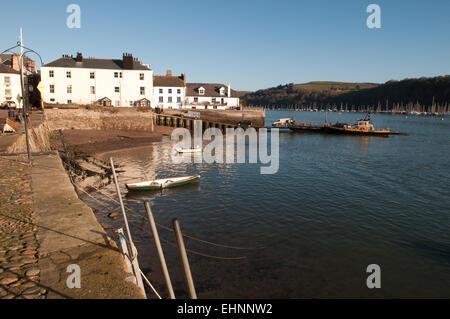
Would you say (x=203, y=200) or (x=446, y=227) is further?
(x=203, y=200)

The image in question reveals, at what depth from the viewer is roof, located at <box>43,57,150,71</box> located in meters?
58.8

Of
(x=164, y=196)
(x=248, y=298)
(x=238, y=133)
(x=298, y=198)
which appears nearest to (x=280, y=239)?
(x=248, y=298)

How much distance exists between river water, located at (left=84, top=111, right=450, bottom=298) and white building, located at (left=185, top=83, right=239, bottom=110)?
174 ft

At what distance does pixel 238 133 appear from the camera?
225 ft

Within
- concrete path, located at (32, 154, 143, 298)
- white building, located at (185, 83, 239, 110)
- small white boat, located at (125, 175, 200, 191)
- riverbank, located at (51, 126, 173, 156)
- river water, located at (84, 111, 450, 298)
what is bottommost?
river water, located at (84, 111, 450, 298)

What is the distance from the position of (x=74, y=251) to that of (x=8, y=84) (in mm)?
64902

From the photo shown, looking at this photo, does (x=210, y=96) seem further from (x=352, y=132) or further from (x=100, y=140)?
(x=100, y=140)

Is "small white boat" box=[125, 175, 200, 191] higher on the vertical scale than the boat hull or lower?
lower

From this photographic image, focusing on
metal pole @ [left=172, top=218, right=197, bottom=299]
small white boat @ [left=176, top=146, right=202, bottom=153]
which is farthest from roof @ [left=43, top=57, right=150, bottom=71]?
metal pole @ [left=172, top=218, right=197, bottom=299]

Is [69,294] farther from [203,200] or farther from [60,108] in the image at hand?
[60,108]

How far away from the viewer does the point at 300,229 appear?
17000 mm

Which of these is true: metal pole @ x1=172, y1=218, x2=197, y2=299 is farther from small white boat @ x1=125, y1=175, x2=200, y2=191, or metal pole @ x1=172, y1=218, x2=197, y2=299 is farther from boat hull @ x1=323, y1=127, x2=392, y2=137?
boat hull @ x1=323, y1=127, x2=392, y2=137

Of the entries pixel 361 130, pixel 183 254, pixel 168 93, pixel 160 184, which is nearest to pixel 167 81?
pixel 168 93
